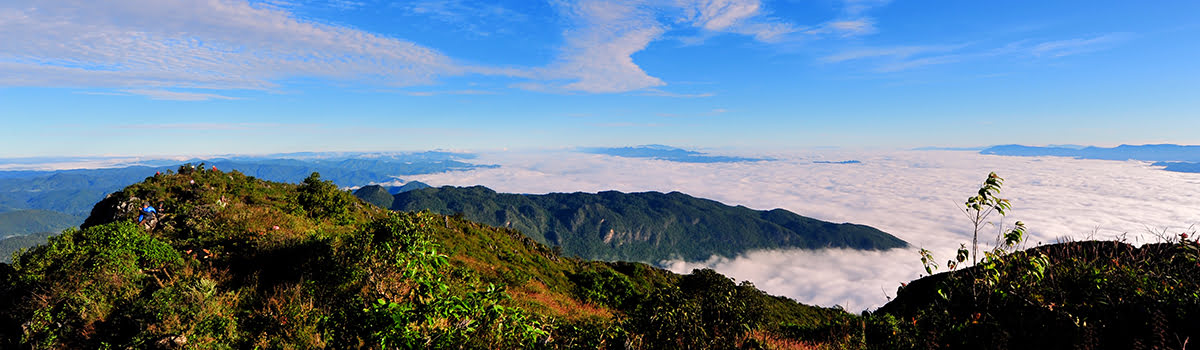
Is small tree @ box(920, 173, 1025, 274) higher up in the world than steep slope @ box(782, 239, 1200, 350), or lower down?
higher up

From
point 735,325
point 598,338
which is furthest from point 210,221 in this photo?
point 735,325

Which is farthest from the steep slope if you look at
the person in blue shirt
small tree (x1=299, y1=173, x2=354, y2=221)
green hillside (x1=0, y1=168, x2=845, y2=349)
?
small tree (x1=299, y1=173, x2=354, y2=221)

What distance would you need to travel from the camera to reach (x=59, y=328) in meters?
9.02

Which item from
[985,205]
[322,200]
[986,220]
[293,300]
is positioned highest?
[985,205]

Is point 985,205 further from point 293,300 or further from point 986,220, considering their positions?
point 293,300

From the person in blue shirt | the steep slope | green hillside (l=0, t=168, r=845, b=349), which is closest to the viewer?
the steep slope

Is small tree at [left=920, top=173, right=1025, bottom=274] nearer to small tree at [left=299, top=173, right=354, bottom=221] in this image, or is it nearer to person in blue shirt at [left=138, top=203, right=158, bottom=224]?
person in blue shirt at [left=138, top=203, right=158, bottom=224]

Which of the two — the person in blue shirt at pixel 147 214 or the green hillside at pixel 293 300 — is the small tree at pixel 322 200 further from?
the green hillside at pixel 293 300

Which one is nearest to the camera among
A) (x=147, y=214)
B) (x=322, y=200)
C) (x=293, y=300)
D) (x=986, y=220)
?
(x=986, y=220)

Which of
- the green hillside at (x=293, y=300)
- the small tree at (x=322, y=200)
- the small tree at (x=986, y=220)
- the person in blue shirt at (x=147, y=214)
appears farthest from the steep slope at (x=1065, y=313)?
the small tree at (x=322, y=200)

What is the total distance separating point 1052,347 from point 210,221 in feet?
79.4

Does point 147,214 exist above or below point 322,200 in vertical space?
above

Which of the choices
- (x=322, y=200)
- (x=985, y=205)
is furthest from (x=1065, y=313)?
(x=322, y=200)

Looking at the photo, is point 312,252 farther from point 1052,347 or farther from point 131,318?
point 1052,347
